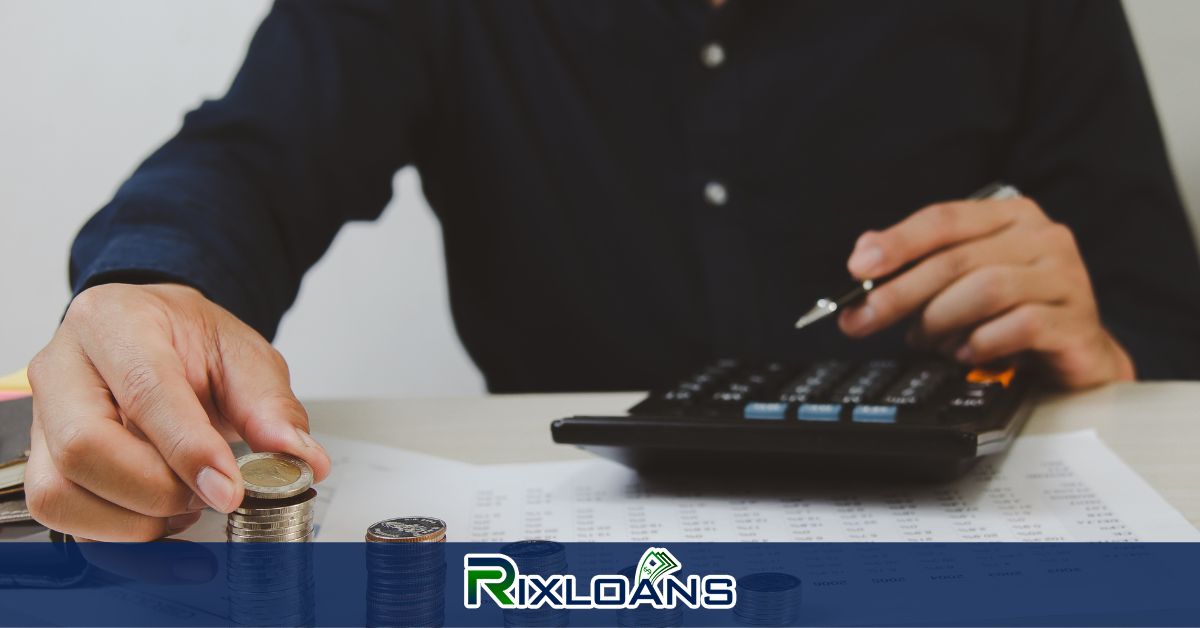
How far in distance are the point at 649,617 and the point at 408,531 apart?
8 cm

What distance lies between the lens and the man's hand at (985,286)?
0.60 metres

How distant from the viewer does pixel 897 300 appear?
0.60 metres

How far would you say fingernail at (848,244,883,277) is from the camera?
1.91 ft

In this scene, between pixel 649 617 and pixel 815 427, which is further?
pixel 815 427

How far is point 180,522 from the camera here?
0.41 metres

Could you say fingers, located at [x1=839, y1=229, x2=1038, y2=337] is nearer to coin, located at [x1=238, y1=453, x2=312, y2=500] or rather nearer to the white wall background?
coin, located at [x1=238, y1=453, x2=312, y2=500]

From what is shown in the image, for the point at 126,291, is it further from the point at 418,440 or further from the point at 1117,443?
the point at 1117,443

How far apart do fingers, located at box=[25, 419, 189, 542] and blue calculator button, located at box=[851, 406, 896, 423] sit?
286 millimetres

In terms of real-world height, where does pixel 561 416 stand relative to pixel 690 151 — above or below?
below

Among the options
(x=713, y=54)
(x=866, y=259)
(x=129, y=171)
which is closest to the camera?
(x=866, y=259)

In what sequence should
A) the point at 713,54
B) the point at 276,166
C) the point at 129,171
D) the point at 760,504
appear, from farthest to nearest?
the point at 129,171 < the point at 713,54 < the point at 276,166 < the point at 760,504

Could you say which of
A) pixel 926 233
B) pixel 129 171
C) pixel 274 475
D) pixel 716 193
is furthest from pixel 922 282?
pixel 129 171

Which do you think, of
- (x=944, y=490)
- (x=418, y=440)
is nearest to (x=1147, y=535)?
(x=944, y=490)

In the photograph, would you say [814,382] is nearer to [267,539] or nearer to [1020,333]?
[1020,333]
